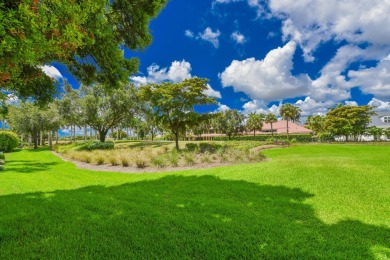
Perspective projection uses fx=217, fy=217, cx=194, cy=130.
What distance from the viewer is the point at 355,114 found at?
169ft

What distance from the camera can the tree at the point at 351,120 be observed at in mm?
50875

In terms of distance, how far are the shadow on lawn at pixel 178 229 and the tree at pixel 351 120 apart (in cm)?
5450

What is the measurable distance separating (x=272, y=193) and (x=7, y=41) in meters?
7.66

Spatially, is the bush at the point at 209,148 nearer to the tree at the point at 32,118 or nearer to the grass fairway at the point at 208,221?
the grass fairway at the point at 208,221

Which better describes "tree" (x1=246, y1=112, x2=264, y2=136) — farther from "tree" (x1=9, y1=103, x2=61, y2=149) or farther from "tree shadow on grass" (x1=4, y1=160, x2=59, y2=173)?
"tree shadow on grass" (x1=4, y1=160, x2=59, y2=173)

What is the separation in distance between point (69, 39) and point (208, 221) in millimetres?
4447

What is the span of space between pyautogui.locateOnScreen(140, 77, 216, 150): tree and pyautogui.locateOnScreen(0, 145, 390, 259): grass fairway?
18315mm

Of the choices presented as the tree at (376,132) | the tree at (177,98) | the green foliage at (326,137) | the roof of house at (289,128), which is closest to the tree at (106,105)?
the tree at (177,98)

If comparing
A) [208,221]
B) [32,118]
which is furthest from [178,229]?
[32,118]

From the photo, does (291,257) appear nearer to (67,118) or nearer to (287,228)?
(287,228)

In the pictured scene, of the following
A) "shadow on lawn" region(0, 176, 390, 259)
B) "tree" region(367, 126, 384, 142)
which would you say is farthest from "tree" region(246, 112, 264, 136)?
"shadow on lawn" region(0, 176, 390, 259)

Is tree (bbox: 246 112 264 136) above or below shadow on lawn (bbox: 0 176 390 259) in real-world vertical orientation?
above

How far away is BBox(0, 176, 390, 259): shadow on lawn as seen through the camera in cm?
377

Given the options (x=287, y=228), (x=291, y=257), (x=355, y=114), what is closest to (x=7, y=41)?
(x=291, y=257)
